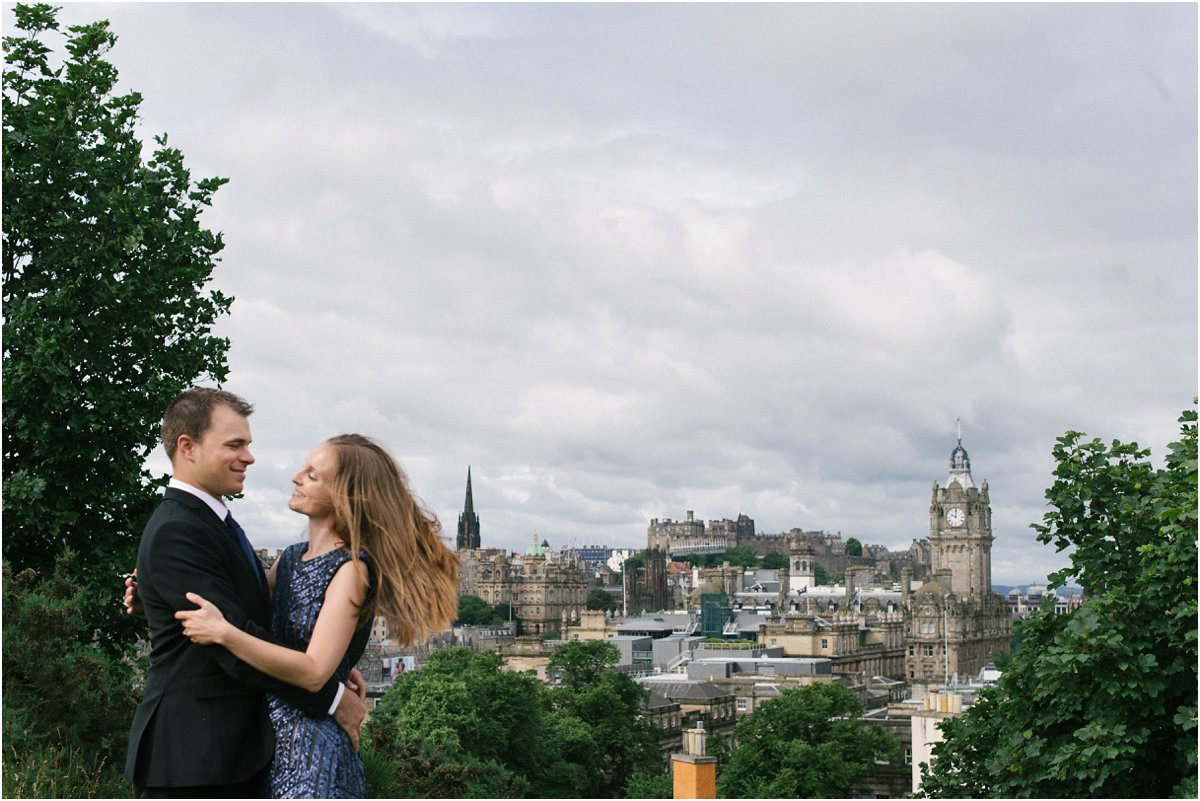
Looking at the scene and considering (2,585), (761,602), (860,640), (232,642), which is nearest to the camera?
(232,642)

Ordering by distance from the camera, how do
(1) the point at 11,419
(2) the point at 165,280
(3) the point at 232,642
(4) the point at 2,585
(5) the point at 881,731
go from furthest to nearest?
(5) the point at 881,731 → (2) the point at 165,280 → (1) the point at 11,419 → (4) the point at 2,585 → (3) the point at 232,642

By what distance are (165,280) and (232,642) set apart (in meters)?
10.0

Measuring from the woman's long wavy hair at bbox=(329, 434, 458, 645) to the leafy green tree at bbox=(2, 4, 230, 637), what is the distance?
8.34m

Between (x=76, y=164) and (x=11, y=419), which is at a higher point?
(x=76, y=164)

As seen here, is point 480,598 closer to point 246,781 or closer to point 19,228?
point 19,228

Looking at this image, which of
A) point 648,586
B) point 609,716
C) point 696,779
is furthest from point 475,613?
point 696,779

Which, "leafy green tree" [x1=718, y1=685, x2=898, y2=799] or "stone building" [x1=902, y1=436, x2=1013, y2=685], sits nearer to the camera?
"leafy green tree" [x1=718, y1=685, x2=898, y2=799]

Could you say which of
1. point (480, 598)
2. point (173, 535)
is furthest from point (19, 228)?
point (480, 598)

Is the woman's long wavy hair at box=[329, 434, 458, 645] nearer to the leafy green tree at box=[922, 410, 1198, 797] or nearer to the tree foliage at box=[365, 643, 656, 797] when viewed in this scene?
the leafy green tree at box=[922, 410, 1198, 797]

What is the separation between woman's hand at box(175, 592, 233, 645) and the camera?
3879 millimetres

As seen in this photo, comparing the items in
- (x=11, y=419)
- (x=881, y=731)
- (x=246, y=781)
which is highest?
(x=11, y=419)

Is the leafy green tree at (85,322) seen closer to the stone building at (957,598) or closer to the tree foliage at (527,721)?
the tree foliage at (527,721)

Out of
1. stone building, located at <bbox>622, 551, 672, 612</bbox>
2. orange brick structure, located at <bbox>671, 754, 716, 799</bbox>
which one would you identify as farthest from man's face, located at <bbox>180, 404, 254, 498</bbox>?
stone building, located at <bbox>622, 551, 672, 612</bbox>

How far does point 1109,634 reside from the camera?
10.5 meters
